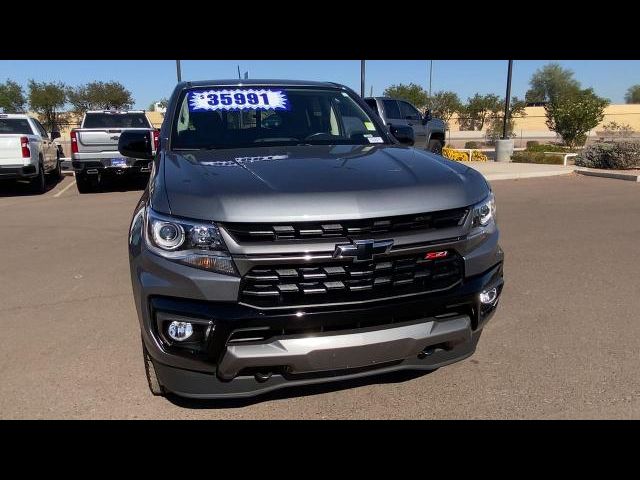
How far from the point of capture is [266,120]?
3881 millimetres

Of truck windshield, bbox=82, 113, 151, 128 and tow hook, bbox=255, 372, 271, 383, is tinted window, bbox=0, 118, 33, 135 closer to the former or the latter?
truck windshield, bbox=82, 113, 151, 128

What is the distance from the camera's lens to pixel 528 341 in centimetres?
379

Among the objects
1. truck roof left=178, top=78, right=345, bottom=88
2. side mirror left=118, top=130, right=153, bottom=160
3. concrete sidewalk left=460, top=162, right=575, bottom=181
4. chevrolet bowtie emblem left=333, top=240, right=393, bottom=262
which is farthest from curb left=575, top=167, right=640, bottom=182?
chevrolet bowtie emblem left=333, top=240, right=393, bottom=262

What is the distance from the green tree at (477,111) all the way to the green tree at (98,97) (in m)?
28.0

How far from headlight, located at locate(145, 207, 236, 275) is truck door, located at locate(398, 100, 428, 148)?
1303 centimetres

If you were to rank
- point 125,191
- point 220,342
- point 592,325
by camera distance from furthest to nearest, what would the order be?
point 125,191 < point 592,325 < point 220,342

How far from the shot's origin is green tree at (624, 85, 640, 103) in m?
101

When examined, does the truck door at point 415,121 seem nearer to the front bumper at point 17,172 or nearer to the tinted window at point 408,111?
the tinted window at point 408,111

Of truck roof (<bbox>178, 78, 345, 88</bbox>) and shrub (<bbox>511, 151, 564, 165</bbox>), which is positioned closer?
truck roof (<bbox>178, 78, 345, 88</bbox>)

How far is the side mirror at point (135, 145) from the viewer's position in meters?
4.18

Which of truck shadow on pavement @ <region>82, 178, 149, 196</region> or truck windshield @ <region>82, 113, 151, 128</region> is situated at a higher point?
truck windshield @ <region>82, 113, 151, 128</region>
